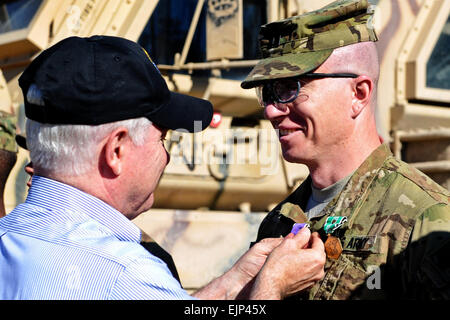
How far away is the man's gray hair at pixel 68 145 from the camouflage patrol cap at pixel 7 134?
2.02 metres

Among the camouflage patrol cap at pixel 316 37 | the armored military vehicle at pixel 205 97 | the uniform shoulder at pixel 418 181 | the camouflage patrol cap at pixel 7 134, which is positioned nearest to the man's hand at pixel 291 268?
the uniform shoulder at pixel 418 181

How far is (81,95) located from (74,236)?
0.33 metres

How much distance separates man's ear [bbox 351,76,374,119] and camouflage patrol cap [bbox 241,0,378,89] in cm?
14

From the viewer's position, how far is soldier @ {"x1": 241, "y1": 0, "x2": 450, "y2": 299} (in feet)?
7.02

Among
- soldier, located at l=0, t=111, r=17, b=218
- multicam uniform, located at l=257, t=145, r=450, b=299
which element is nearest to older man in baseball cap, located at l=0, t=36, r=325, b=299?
multicam uniform, located at l=257, t=145, r=450, b=299

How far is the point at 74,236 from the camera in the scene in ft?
5.17

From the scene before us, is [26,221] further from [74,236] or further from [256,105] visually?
[256,105]

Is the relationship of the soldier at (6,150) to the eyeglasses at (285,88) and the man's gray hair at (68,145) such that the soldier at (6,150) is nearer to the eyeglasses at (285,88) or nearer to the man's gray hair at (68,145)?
the eyeglasses at (285,88)

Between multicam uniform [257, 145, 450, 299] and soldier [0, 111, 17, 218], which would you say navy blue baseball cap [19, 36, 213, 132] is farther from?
soldier [0, 111, 17, 218]

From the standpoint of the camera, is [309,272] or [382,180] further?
[382,180]

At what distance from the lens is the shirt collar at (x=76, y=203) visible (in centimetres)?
167

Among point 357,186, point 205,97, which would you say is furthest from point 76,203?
point 205,97

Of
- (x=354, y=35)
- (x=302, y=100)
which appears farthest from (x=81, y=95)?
(x=354, y=35)
